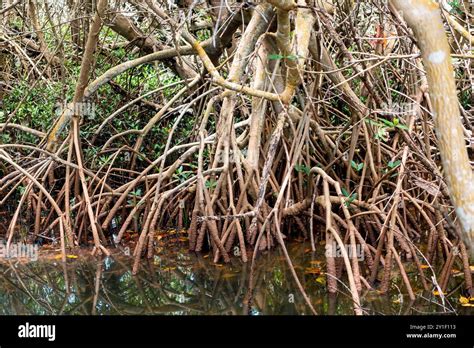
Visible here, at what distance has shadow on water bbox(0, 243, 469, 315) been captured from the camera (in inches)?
164

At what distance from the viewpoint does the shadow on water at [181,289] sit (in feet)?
13.6

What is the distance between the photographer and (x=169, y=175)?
18.0ft

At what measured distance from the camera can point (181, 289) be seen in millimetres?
4711

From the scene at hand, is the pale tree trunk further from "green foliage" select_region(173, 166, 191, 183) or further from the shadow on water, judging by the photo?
"green foliage" select_region(173, 166, 191, 183)

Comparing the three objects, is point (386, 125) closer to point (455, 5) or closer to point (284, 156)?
point (284, 156)

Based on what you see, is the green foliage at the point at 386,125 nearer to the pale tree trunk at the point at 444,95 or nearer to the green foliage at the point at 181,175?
the green foliage at the point at 181,175

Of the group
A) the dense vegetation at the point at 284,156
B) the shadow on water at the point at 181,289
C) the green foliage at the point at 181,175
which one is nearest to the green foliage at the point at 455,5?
the dense vegetation at the point at 284,156

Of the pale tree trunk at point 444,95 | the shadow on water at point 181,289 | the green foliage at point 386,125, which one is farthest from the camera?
the shadow on water at point 181,289

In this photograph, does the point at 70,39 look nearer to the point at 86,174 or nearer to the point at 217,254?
the point at 86,174

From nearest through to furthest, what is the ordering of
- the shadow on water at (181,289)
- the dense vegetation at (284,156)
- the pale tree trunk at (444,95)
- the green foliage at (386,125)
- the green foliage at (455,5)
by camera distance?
the pale tree trunk at (444,95), the green foliage at (386,125), the shadow on water at (181,289), the dense vegetation at (284,156), the green foliage at (455,5)

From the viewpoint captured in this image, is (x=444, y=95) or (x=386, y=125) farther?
(x=386, y=125)

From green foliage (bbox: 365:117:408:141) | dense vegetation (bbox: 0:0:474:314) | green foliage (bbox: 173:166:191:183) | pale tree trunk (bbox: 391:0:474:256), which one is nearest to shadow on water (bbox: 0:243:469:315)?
dense vegetation (bbox: 0:0:474:314)

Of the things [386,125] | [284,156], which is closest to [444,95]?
[386,125]
